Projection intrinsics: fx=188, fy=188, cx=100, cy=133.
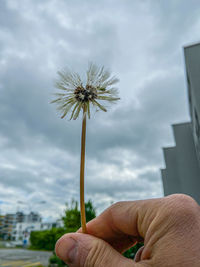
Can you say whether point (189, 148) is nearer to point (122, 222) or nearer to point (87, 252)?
point (122, 222)

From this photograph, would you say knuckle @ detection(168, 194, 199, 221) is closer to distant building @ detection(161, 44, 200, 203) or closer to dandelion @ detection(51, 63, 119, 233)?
dandelion @ detection(51, 63, 119, 233)

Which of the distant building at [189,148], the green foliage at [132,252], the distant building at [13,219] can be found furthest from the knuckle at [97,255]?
the distant building at [13,219]

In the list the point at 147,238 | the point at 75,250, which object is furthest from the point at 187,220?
the point at 75,250

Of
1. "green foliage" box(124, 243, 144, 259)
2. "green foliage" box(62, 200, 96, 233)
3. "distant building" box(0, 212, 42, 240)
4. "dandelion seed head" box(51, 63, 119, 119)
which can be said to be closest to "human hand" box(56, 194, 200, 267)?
"dandelion seed head" box(51, 63, 119, 119)

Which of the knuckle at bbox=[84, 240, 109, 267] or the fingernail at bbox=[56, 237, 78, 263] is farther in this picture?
the fingernail at bbox=[56, 237, 78, 263]

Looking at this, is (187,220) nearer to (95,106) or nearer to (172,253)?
(172,253)

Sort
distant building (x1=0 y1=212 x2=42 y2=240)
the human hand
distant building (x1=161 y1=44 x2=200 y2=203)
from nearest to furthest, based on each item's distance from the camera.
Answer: the human hand
distant building (x1=161 y1=44 x2=200 y2=203)
distant building (x1=0 y1=212 x2=42 y2=240)

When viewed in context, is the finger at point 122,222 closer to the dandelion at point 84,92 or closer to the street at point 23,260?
the dandelion at point 84,92
